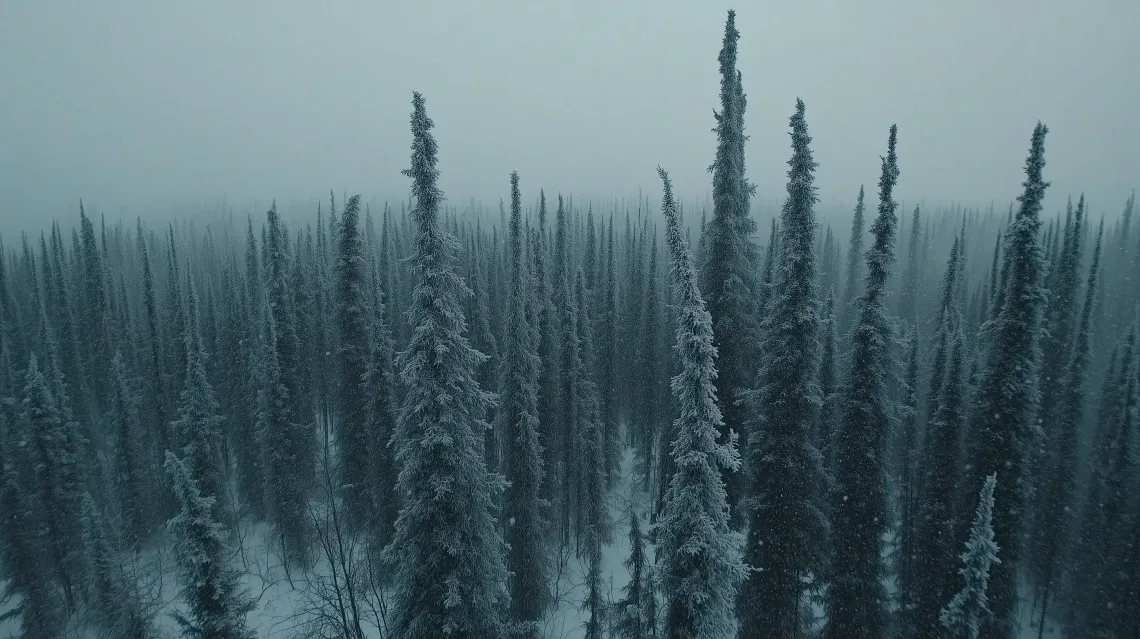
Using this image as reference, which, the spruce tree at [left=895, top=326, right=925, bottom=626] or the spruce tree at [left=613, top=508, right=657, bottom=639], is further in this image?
the spruce tree at [left=895, top=326, right=925, bottom=626]

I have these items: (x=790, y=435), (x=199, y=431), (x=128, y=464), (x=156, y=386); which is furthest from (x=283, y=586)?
(x=790, y=435)

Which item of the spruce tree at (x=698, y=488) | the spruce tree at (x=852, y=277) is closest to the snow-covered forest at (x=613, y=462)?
the spruce tree at (x=698, y=488)

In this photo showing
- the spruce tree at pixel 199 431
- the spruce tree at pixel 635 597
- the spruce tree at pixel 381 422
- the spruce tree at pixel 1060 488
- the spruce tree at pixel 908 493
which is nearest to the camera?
the spruce tree at pixel 635 597

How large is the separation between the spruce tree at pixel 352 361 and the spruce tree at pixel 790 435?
18.0 meters

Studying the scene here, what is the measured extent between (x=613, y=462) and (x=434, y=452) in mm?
30187

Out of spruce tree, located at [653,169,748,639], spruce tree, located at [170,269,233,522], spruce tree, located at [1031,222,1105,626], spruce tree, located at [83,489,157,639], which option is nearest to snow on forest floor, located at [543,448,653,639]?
spruce tree, located at [653,169,748,639]

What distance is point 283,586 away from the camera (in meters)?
31.0

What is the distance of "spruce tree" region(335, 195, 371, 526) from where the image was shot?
24609mm

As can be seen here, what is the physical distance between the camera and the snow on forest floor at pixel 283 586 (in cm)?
2664

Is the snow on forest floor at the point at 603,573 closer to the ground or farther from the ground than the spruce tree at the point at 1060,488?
closer to the ground

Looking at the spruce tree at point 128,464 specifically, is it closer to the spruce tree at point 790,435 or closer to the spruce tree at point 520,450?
the spruce tree at point 520,450

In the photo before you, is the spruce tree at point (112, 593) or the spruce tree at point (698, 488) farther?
the spruce tree at point (112, 593)

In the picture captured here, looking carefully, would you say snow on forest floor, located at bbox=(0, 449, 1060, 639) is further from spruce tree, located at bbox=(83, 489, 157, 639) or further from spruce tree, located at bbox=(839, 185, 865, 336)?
spruce tree, located at bbox=(839, 185, 865, 336)

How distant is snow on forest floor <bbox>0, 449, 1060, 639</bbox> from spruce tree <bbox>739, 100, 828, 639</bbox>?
7.92 meters
